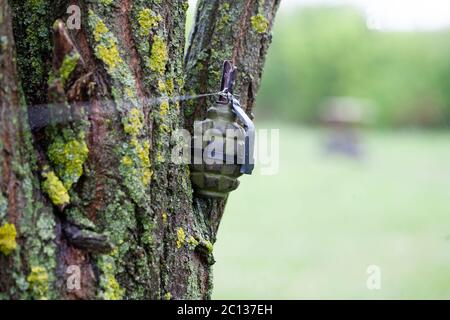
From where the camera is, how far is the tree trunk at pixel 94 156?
147cm

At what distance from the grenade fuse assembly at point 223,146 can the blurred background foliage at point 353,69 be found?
45.0 feet

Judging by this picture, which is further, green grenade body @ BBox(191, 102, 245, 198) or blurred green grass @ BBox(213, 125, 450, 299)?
blurred green grass @ BBox(213, 125, 450, 299)

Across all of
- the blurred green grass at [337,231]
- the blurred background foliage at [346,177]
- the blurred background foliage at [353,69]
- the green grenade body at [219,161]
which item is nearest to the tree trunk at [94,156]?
the green grenade body at [219,161]

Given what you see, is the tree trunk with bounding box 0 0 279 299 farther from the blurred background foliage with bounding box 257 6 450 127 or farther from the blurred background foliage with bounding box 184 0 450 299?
the blurred background foliage with bounding box 257 6 450 127

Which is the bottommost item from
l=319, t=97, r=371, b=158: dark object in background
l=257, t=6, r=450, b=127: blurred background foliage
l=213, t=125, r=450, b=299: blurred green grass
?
l=213, t=125, r=450, b=299: blurred green grass

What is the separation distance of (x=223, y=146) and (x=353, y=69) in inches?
614

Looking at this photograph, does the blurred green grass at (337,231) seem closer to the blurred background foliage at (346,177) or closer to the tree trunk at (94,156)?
the blurred background foliage at (346,177)

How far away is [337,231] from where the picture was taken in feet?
22.6

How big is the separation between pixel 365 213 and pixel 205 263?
608 cm

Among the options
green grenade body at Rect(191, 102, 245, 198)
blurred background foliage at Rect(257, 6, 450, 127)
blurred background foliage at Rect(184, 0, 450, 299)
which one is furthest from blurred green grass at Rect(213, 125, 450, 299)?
blurred background foliage at Rect(257, 6, 450, 127)

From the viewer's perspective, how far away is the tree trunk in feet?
4.83

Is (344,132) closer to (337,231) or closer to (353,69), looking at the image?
(353,69)

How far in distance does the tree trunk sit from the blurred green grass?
3.08 meters
